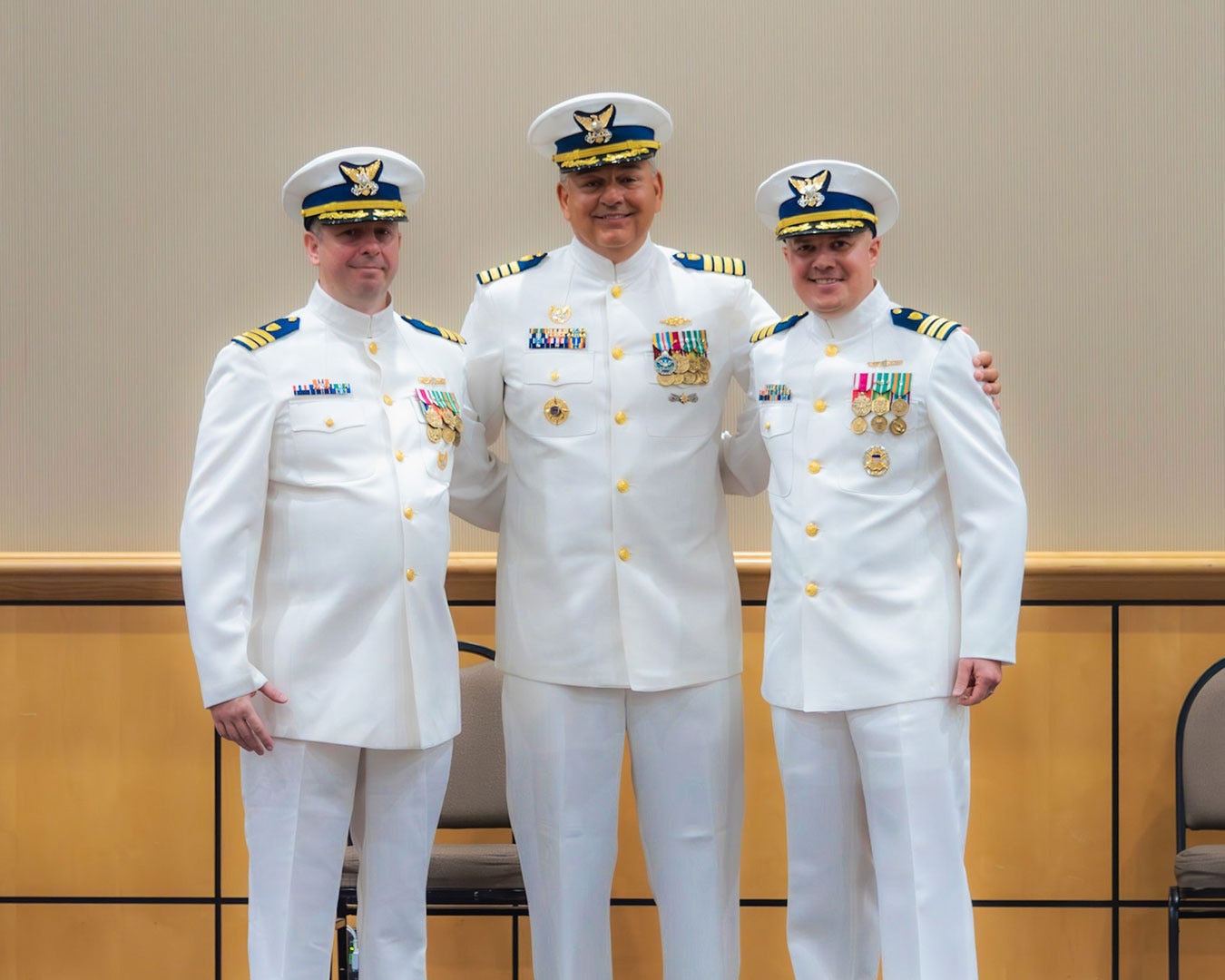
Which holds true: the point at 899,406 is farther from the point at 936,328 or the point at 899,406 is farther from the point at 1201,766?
the point at 1201,766

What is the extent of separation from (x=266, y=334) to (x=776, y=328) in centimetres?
96

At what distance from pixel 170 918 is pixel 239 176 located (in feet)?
6.23

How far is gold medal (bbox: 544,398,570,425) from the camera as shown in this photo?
2529mm

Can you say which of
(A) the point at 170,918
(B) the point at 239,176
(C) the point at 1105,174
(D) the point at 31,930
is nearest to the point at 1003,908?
(C) the point at 1105,174

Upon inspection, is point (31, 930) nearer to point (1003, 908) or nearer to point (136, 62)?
point (136, 62)

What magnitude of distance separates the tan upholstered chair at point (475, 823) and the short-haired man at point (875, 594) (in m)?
0.70

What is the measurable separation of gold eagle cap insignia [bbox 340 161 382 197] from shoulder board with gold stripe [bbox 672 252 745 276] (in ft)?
2.14

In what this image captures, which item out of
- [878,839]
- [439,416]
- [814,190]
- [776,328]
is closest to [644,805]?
[878,839]

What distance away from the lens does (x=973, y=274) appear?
3262mm

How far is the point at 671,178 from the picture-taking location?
10.7ft

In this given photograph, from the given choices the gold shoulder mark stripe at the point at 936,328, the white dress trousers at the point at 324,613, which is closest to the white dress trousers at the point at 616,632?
the white dress trousers at the point at 324,613

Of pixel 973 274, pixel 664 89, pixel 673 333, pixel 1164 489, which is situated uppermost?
pixel 664 89

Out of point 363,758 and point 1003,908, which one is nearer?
point 363,758

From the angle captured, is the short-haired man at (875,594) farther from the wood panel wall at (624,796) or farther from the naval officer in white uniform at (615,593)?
the wood panel wall at (624,796)
